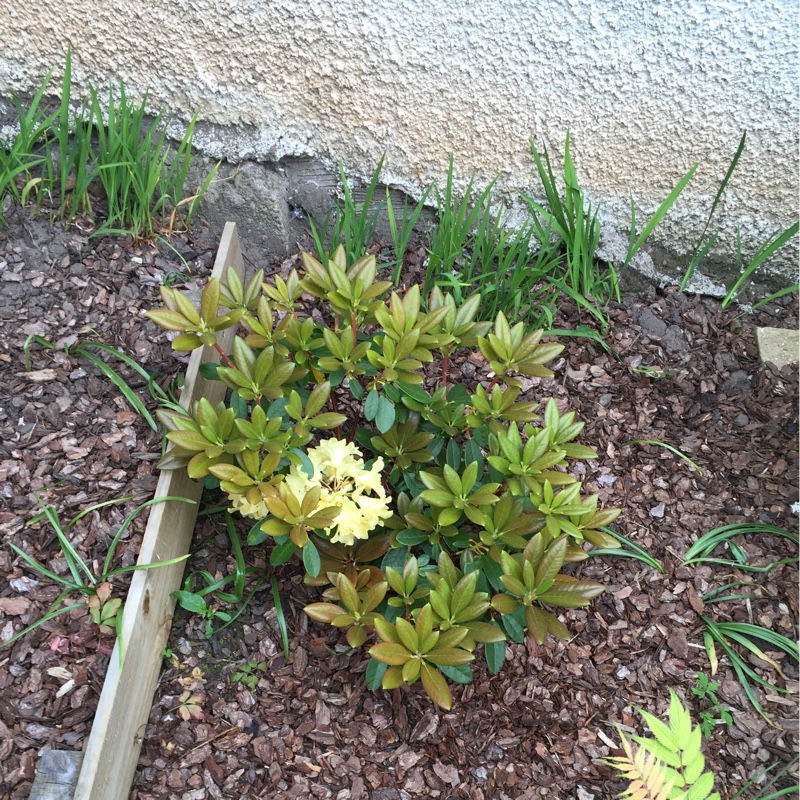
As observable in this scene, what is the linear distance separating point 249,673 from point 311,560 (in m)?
0.40

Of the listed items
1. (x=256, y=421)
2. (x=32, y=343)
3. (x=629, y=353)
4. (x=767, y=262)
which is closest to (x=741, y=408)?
(x=629, y=353)

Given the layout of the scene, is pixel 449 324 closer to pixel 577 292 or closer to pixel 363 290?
pixel 363 290

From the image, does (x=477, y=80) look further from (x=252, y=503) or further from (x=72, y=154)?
(x=252, y=503)

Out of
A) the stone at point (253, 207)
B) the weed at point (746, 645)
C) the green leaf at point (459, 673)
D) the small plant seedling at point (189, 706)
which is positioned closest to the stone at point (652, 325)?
the weed at point (746, 645)

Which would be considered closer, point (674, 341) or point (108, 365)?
point (108, 365)

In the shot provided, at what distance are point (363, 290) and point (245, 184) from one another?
0.94 metres

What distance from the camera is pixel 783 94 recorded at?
2121 millimetres

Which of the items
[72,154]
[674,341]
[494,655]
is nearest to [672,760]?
[494,655]

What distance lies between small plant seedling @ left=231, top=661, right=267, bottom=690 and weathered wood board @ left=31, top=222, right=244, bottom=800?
0.19m

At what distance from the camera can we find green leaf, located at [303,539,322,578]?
1.56 metres

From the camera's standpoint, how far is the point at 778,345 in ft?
7.74

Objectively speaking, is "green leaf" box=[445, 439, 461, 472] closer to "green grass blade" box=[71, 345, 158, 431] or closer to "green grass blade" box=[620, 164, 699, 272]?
"green grass blade" box=[71, 345, 158, 431]

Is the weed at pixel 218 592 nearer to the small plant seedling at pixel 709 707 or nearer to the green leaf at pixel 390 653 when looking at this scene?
the green leaf at pixel 390 653

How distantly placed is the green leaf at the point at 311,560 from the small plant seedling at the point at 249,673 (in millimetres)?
346
